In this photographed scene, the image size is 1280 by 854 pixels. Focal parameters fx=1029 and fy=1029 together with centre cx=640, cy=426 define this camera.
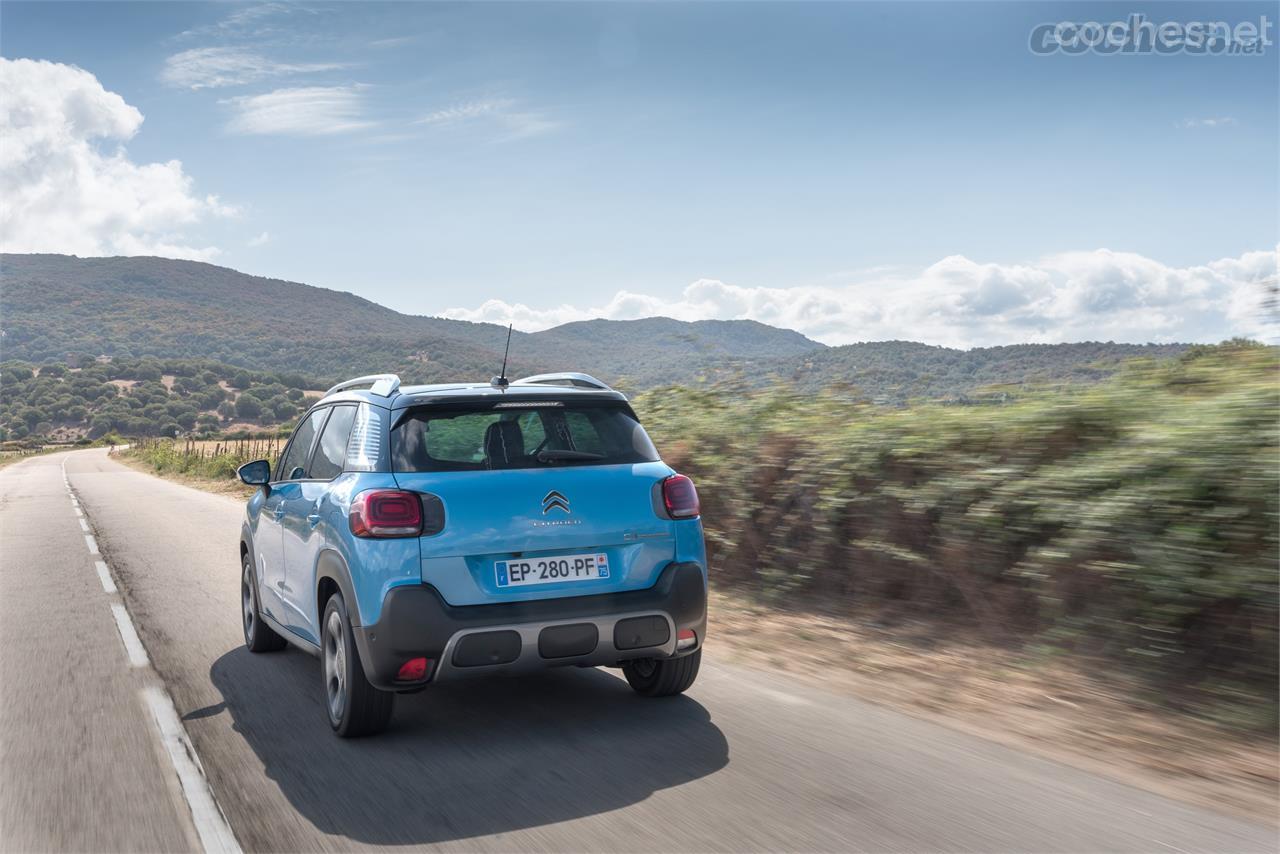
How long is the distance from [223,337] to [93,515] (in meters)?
127

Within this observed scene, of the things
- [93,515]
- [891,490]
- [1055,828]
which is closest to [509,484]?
[1055,828]

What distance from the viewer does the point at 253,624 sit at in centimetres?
709

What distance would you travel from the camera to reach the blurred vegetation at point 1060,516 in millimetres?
4691

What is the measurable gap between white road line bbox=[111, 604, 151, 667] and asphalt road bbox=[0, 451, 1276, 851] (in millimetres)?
→ 147

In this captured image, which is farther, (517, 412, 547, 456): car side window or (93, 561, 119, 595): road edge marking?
(93, 561, 119, 595): road edge marking

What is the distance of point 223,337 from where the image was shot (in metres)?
138

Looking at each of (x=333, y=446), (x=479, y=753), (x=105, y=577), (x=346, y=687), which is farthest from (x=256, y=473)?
(x=105, y=577)

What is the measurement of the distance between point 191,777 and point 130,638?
383cm

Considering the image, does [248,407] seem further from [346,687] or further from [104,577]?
[346,687]

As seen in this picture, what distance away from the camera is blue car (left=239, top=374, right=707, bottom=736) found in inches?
177

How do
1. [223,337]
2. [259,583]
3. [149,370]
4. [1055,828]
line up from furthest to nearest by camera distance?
[223,337], [149,370], [259,583], [1055,828]

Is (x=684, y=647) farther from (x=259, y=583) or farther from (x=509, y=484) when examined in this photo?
(x=259, y=583)

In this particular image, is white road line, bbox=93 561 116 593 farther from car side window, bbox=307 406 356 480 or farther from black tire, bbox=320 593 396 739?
black tire, bbox=320 593 396 739

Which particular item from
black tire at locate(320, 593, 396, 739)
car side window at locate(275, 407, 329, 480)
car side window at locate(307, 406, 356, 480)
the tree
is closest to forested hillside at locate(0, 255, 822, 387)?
the tree
